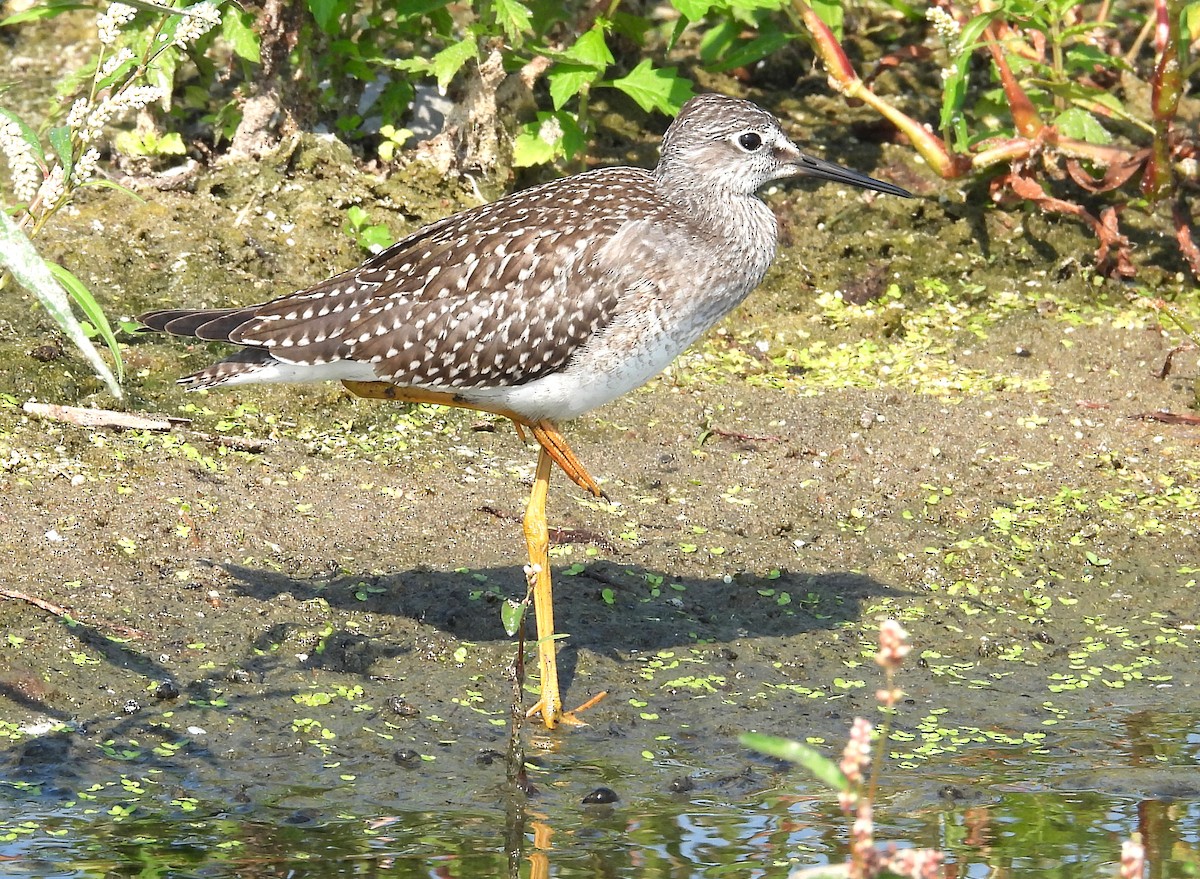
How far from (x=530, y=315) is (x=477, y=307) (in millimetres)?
241

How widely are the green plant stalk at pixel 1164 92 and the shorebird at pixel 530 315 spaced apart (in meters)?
3.45

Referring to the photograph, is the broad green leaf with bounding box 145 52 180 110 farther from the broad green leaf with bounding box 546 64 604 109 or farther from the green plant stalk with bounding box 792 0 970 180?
the green plant stalk with bounding box 792 0 970 180

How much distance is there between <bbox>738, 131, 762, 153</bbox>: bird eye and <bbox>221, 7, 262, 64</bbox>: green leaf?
3.10 meters

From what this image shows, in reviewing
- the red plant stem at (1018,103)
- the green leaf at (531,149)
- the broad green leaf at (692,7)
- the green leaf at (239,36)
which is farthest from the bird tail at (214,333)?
the red plant stem at (1018,103)

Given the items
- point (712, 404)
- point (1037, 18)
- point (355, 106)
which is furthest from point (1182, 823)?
point (355, 106)

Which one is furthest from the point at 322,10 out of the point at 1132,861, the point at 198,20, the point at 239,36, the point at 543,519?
the point at 1132,861

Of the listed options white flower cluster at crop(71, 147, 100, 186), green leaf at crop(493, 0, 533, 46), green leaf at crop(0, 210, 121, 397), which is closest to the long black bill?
green leaf at crop(493, 0, 533, 46)

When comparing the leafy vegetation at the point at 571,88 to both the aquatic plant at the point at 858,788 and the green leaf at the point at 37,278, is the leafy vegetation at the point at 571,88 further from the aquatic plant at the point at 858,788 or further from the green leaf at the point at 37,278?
the aquatic plant at the point at 858,788

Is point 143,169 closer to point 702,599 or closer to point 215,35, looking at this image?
point 215,35

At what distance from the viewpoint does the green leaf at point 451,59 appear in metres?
9.27

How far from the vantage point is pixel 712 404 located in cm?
903

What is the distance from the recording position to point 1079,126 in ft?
32.1

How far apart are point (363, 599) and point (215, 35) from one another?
407 cm

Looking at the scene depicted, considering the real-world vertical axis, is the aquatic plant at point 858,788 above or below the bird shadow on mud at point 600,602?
above
